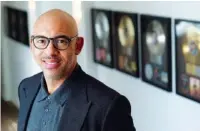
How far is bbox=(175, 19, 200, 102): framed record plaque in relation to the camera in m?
1.89

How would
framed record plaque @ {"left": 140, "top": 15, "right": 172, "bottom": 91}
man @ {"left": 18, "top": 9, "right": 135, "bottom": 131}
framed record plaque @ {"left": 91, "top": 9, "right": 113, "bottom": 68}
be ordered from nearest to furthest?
man @ {"left": 18, "top": 9, "right": 135, "bottom": 131} < framed record plaque @ {"left": 140, "top": 15, "right": 172, "bottom": 91} < framed record plaque @ {"left": 91, "top": 9, "right": 113, "bottom": 68}

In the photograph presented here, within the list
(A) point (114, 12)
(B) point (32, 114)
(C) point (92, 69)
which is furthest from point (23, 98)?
(C) point (92, 69)

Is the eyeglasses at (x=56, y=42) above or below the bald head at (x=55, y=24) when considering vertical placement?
below

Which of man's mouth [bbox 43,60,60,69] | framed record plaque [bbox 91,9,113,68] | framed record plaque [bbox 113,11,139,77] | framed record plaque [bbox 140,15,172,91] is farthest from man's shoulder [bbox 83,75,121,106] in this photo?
framed record plaque [bbox 91,9,113,68]

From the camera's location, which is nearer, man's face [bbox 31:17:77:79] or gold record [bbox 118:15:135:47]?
man's face [bbox 31:17:77:79]

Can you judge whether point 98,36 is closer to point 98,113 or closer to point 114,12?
point 114,12

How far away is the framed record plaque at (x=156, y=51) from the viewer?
210cm

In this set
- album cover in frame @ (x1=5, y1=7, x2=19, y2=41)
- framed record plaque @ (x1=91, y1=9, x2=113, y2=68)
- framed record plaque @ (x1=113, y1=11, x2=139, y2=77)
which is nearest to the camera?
framed record plaque @ (x1=113, y1=11, x2=139, y2=77)

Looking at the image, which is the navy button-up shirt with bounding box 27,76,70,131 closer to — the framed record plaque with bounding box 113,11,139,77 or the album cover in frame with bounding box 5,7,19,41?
the framed record plaque with bounding box 113,11,139,77

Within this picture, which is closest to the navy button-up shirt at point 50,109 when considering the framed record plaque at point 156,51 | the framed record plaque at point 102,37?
the framed record plaque at point 156,51

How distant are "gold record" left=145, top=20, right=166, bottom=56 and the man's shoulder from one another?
3.49 feet

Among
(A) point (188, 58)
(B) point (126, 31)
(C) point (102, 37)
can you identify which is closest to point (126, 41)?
(B) point (126, 31)

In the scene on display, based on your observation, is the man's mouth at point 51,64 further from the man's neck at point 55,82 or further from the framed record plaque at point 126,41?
the framed record plaque at point 126,41

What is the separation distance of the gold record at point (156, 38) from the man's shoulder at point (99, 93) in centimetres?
106
